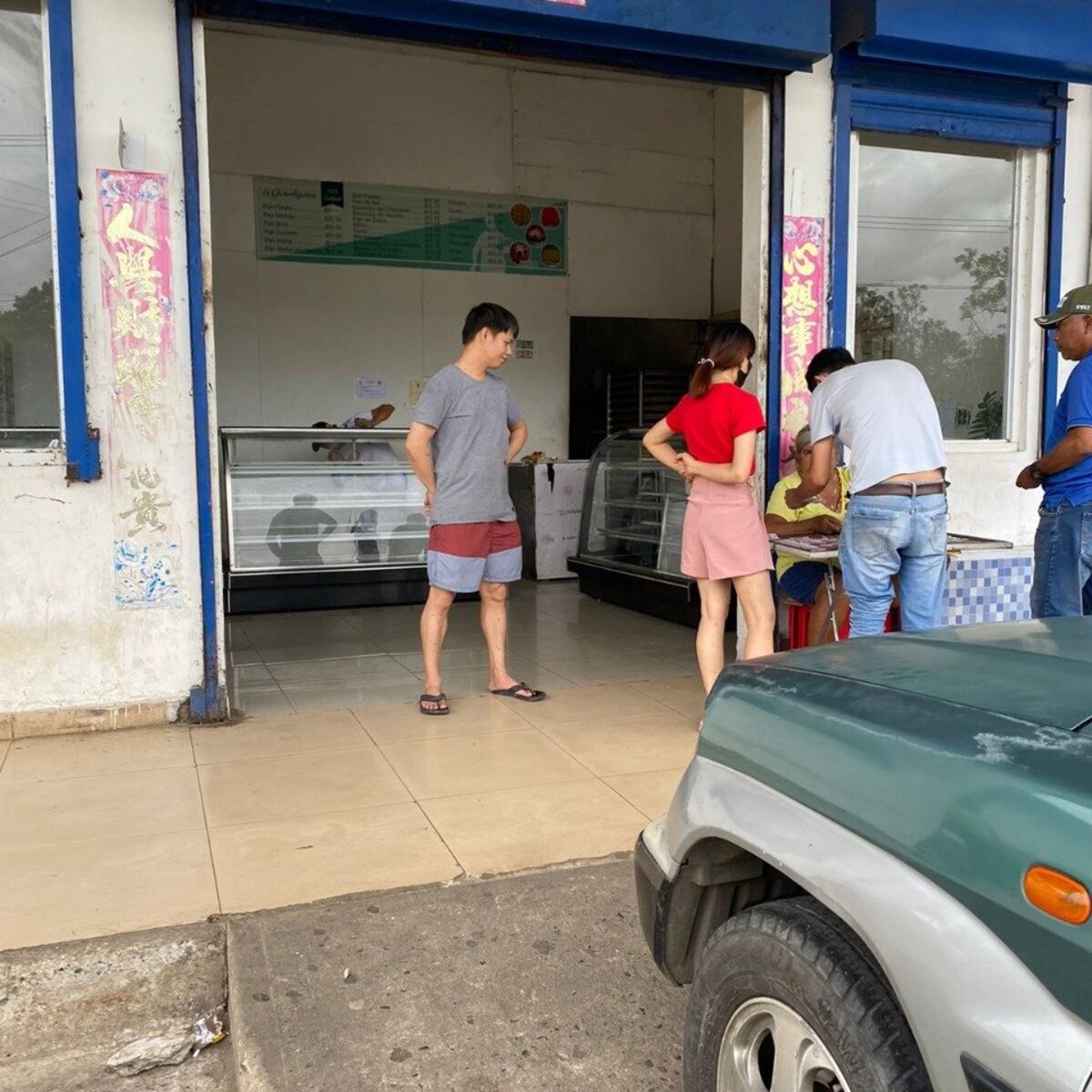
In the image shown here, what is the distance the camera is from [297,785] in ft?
13.4

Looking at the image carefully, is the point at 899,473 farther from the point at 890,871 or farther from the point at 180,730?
the point at 180,730

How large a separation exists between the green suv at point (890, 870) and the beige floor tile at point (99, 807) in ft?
7.34

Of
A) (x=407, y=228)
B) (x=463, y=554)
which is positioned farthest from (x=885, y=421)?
(x=407, y=228)

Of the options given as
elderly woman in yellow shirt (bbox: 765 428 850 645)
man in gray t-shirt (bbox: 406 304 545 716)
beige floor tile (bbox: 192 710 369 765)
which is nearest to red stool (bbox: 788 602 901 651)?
elderly woman in yellow shirt (bbox: 765 428 850 645)

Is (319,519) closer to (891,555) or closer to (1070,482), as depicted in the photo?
(891,555)

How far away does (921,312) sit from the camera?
6.21 m

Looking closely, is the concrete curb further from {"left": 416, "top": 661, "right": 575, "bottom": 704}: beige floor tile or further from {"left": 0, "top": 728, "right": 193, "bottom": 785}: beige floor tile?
{"left": 416, "top": 661, "right": 575, "bottom": 704}: beige floor tile

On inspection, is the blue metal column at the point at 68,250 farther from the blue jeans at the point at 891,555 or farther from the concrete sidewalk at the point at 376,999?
the blue jeans at the point at 891,555

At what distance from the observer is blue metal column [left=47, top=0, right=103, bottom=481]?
14.2 feet

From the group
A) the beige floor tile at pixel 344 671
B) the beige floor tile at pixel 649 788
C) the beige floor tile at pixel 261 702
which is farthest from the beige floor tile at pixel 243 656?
the beige floor tile at pixel 649 788

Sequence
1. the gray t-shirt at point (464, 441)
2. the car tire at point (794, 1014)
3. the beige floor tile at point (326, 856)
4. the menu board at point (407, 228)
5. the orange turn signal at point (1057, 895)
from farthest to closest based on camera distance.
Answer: the menu board at point (407, 228) < the gray t-shirt at point (464, 441) < the beige floor tile at point (326, 856) < the car tire at point (794, 1014) < the orange turn signal at point (1057, 895)

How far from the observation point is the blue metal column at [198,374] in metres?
4.55

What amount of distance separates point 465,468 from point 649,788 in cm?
176

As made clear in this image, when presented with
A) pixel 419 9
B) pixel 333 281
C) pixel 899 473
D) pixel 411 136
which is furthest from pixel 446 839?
pixel 411 136
